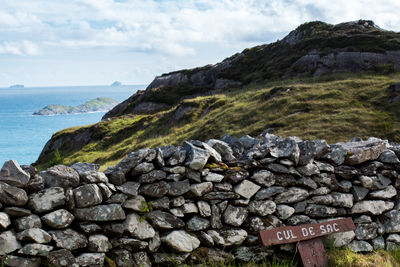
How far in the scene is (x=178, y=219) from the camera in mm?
6242

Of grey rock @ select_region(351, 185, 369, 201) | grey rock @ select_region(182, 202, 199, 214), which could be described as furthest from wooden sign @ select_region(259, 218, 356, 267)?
grey rock @ select_region(182, 202, 199, 214)

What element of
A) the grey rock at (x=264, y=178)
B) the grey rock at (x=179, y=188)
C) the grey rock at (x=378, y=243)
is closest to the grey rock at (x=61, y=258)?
the grey rock at (x=179, y=188)

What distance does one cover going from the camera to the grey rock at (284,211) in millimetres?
6828

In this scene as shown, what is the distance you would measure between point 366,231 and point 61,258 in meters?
5.88

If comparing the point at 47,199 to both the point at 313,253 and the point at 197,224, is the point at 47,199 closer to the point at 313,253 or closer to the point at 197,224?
the point at 197,224

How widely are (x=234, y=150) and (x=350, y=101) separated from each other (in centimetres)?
2120

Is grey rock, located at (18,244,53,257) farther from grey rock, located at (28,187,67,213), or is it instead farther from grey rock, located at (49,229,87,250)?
grey rock, located at (28,187,67,213)

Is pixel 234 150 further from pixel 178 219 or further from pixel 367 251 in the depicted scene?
pixel 367 251

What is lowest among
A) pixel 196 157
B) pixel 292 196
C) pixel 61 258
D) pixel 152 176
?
pixel 61 258

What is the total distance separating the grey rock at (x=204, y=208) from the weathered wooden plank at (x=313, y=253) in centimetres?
179

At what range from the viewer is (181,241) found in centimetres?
616

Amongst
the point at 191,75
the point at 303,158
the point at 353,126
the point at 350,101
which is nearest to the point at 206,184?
the point at 303,158

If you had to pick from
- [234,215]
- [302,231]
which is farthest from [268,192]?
[302,231]

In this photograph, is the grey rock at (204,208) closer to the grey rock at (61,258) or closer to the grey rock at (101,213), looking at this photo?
the grey rock at (101,213)
